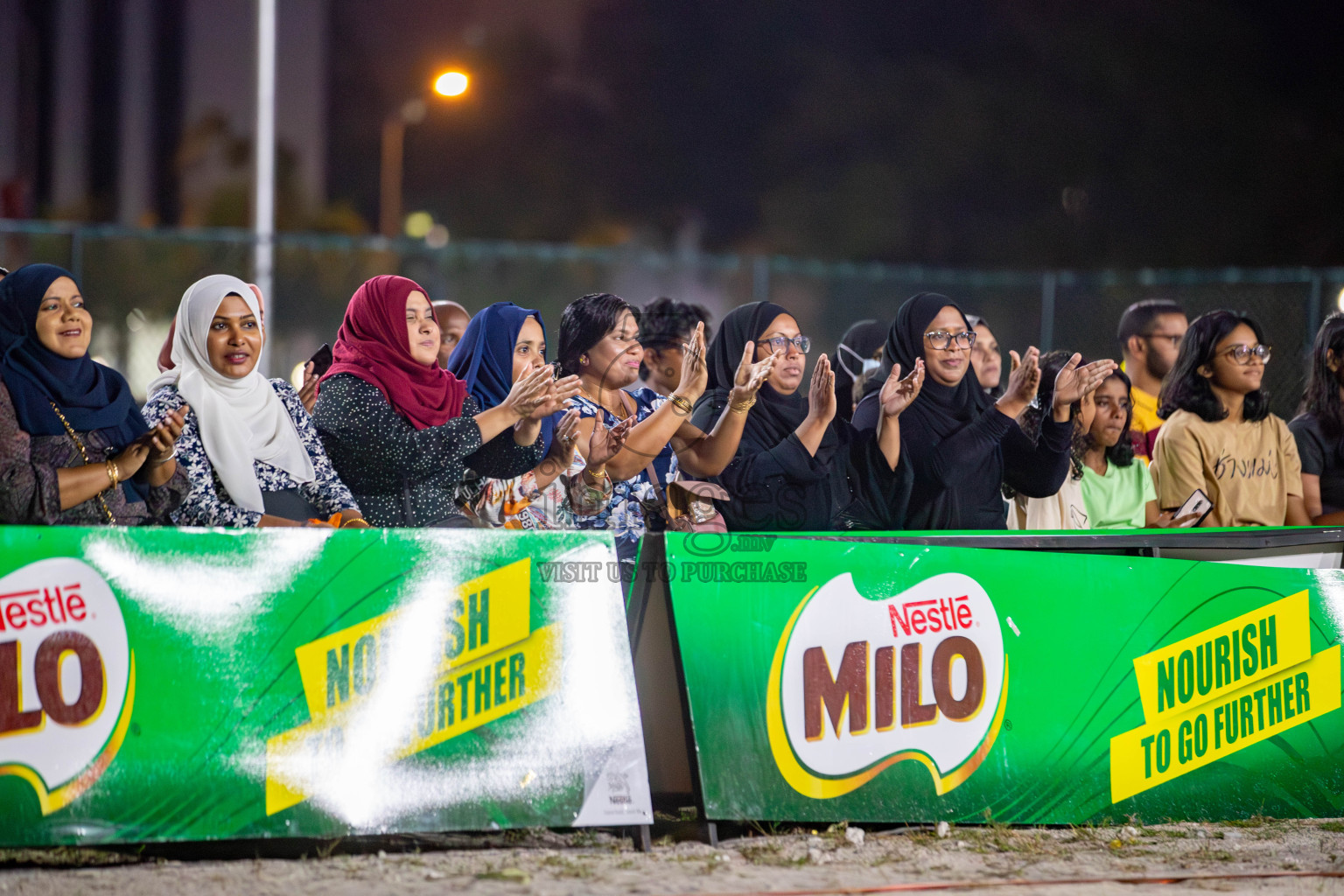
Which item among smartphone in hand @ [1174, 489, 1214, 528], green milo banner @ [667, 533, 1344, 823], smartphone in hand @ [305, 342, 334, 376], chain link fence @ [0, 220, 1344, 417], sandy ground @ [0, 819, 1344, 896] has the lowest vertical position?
sandy ground @ [0, 819, 1344, 896]

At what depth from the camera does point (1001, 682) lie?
4.83m

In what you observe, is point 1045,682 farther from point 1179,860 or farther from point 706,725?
point 706,725

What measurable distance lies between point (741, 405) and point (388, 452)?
143cm

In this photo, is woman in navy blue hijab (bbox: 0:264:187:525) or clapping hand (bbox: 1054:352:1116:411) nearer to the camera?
woman in navy blue hijab (bbox: 0:264:187:525)

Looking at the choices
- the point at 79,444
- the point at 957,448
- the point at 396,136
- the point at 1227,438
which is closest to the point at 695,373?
the point at 957,448

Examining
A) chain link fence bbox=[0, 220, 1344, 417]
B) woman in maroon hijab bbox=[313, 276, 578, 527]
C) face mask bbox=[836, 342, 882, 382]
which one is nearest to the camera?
woman in maroon hijab bbox=[313, 276, 578, 527]

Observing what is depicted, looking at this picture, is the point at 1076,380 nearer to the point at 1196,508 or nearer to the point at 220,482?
the point at 1196,508

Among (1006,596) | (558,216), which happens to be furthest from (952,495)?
(558,216)

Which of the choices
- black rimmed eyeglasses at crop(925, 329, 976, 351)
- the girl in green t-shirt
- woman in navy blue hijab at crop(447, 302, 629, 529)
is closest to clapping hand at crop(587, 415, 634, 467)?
woman in navy blue hijab at crop(447, 302, 629, 529)

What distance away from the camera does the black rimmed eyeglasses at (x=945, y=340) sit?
606cm

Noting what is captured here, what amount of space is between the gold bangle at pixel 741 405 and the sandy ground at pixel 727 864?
1718 millimetres

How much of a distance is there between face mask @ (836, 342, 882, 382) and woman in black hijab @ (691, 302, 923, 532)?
1.43m

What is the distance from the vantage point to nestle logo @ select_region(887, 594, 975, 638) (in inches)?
186

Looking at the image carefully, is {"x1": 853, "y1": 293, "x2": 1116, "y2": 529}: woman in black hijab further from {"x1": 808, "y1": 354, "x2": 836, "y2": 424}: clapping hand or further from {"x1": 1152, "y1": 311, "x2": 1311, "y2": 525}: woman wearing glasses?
{"x1": 1152, "y1": 311, "x2": 1311, "y2": 525}: woman wearing glasses
